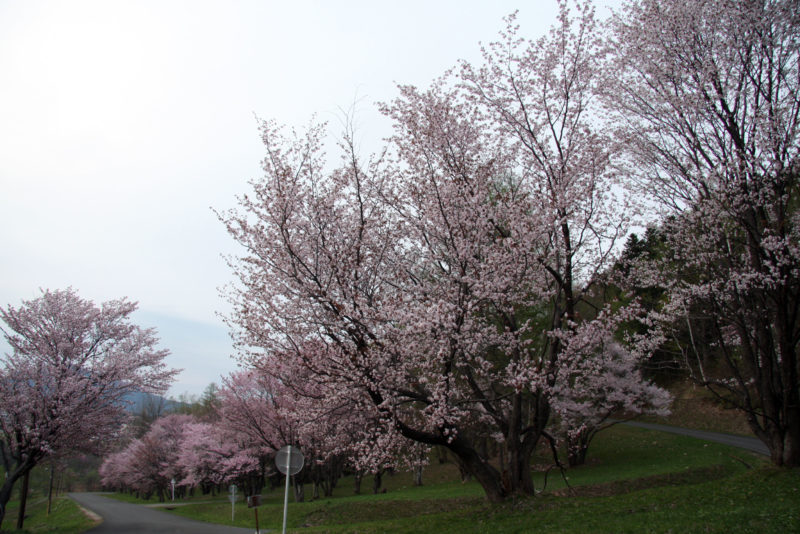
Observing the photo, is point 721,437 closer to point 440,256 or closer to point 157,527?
point 440,256

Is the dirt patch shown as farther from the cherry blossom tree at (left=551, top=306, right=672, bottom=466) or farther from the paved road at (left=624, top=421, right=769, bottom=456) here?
the paved road at (left=624, top=421, right=769, bottom=456)

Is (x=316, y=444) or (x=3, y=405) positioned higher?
(x=3, y=405)

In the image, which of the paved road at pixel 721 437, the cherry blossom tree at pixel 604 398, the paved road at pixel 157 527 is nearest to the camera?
the paved road at pixel 157 527

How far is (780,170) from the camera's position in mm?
9578

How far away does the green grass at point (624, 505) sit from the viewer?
23.8ft

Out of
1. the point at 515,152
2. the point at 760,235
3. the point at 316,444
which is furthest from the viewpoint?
the point at 316,444

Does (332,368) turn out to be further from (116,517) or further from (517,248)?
(116,517)

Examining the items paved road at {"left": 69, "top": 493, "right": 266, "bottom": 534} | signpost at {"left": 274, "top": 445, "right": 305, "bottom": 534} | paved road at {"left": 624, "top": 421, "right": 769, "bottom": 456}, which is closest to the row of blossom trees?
signpost at {"left": 274, "top": 445, "right": 305, "bottom": 534}

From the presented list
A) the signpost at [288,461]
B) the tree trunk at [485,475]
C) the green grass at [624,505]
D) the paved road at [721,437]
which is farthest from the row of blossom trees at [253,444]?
the paved road at [721,437]

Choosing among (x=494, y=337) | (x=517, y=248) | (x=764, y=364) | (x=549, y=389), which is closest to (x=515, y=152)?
(x=517, y=248)

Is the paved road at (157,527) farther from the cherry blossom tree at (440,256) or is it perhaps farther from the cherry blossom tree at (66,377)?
the cherry blossom tree at (440,256)

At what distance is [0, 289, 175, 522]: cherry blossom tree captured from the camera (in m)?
16.0

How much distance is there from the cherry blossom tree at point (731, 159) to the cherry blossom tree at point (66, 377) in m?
18.6

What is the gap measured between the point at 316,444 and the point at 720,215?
20.1 m
